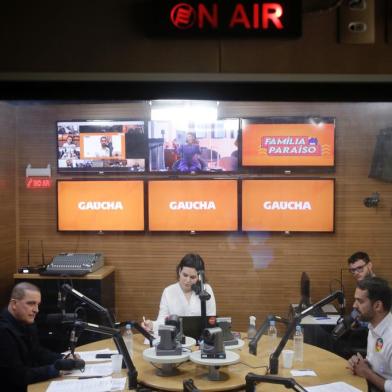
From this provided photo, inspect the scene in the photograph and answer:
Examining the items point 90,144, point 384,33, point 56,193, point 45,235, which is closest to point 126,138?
point 90,144

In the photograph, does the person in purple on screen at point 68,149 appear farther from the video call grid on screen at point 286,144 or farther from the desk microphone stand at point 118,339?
the desk microphone stand at point 118,339

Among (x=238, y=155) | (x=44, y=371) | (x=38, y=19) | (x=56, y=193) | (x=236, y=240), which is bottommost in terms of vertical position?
(x=44, y=371)

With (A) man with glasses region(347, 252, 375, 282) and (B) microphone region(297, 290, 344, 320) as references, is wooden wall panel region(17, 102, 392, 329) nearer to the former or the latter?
(A) man with glasses region(347, 252, 375, 282)

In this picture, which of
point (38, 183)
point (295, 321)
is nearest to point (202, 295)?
point (295, 321)

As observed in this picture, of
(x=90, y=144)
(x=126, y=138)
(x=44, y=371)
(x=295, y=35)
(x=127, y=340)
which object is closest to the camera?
(x=295, y=35)

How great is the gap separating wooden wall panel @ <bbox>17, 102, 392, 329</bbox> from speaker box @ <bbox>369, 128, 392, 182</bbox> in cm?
6

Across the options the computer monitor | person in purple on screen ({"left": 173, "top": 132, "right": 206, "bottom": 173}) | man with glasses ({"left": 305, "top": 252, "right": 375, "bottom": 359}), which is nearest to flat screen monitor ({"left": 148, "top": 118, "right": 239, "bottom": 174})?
person in purple on screen ({"left": 173, "top": 132, "right": 206, "bottom": 173})

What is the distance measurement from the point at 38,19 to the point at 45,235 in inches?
135

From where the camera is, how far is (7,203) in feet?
14.9

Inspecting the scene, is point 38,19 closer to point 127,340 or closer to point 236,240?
point 127,340

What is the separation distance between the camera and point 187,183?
5.31 meters

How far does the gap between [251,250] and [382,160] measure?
1546 millimetres

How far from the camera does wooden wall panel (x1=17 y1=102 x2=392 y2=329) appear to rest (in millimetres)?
5102

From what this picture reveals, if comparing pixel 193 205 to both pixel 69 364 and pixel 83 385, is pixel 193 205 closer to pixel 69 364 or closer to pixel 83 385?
pixel 69 364
